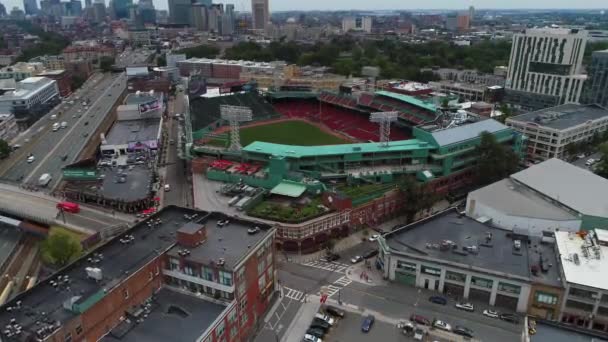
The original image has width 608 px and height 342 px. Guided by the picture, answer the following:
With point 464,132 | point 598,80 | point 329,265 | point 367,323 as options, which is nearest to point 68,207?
point 329,265

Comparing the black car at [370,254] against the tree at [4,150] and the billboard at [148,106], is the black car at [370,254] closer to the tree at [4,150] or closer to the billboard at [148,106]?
the billboard at [148,106]

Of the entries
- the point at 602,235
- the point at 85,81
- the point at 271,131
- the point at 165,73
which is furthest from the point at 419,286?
the point at 85,81

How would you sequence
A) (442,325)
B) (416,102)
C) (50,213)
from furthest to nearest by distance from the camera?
1. (416,102)
2. (50,213)
3. (442,325)

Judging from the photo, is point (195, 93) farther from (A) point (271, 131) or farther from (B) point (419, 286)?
(B) point (419, 286)

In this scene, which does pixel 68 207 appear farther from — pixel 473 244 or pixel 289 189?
pixel 473 244

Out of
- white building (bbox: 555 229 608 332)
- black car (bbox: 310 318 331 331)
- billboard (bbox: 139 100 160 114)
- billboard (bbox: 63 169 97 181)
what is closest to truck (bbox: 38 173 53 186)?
billboard (bbox: 63 169 97 181)

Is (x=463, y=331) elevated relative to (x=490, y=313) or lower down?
elevated
